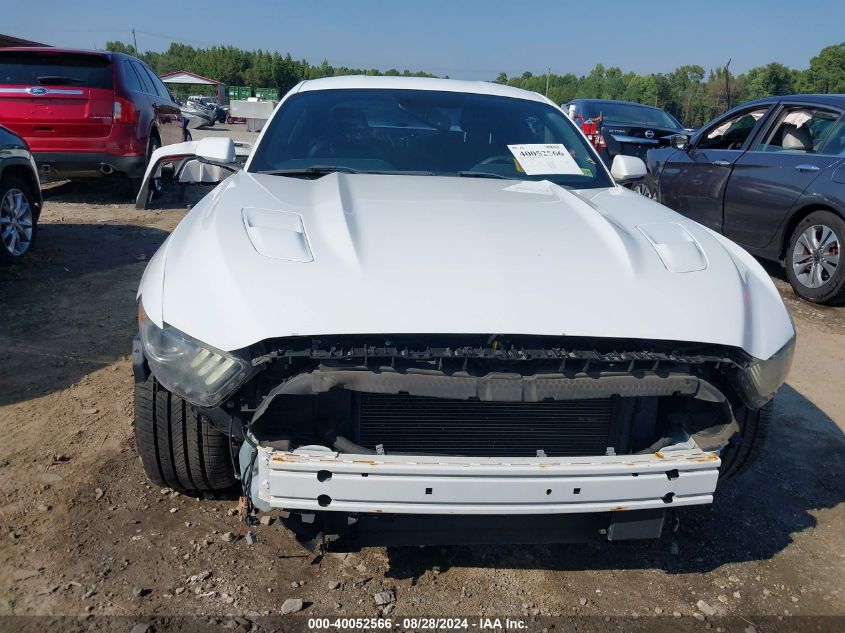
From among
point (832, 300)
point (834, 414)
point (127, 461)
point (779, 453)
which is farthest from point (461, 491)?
point (832, 300)

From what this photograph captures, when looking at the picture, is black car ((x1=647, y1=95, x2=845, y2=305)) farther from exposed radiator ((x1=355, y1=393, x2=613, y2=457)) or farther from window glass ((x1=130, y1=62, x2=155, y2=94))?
window glass ((x1=130, y1=62, x2=155, y2=94))

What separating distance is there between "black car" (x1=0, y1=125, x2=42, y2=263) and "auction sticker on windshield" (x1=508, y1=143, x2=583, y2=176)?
4.35m

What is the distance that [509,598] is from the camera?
2.27 m

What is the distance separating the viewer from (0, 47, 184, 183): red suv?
7805mm

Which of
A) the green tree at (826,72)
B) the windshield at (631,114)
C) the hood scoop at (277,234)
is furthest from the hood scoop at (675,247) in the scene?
the green tree at (826,72)

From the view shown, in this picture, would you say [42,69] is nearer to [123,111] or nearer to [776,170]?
[123,111]

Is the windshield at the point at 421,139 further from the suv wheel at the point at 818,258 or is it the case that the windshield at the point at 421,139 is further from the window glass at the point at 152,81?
the window glass at the point at 152,81

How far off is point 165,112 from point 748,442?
938cm

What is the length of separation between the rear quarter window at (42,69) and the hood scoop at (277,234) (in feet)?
22.6

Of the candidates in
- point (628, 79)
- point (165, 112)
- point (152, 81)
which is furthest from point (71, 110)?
point (628, 79)

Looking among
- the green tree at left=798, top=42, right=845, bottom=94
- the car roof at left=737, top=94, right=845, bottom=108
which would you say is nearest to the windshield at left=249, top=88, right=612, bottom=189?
the car roof at left=737, top=94, right=845, bottom=108

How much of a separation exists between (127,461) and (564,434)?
1.90 metres

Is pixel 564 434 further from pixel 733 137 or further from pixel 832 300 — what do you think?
pixel 733 137

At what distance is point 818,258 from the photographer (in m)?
5.76
